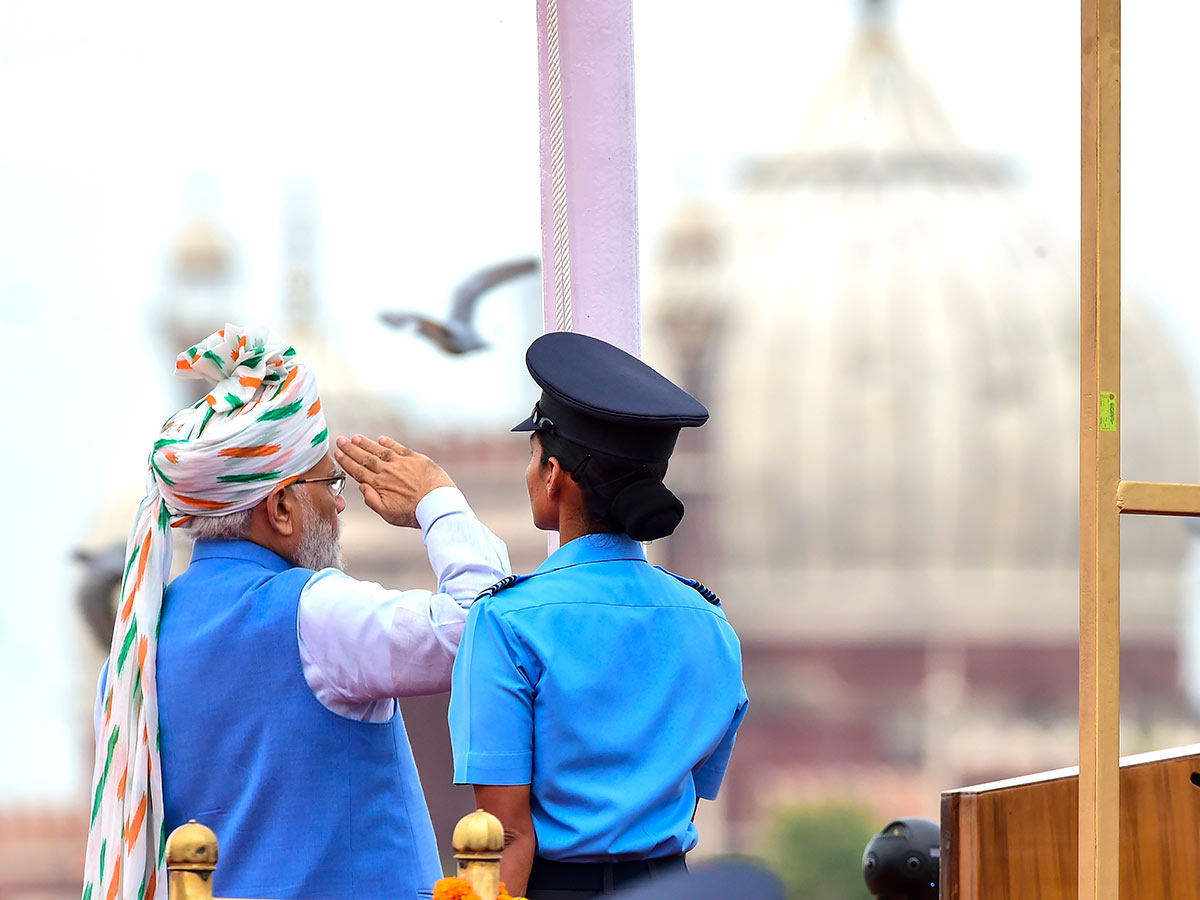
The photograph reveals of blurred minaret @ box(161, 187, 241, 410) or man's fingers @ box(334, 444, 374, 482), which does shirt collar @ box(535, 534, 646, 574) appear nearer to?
man's fingers @ box(334, 444, 374, 482)

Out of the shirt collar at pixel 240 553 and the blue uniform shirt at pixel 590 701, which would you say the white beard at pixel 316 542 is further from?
the blue uniform shirt at pixel 590 701

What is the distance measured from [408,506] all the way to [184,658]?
271 mm

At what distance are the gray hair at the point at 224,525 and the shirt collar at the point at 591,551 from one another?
1.23 feet

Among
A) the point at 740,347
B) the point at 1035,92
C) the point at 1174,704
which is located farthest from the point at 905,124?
the point at 1174,704

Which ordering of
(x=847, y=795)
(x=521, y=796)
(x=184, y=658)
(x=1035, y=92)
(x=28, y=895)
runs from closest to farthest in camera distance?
1. (x=521, y=796)
2. (x=184, y=658)
3. (x=28, y=895)
4. (x=847, y=795)
5. (x=1035, y=92)

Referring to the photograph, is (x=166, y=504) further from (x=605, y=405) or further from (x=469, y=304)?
(x=469, y=304)

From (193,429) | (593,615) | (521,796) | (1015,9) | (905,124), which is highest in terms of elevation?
(1015,9)

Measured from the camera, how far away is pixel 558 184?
73.7 inches

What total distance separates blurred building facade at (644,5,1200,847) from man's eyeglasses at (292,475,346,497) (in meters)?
21.2

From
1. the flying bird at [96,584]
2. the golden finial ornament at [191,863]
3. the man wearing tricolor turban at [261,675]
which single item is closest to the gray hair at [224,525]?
the man wearing tricolor turban at [261,675]

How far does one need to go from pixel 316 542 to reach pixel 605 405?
0.44 metres

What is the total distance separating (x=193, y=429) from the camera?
64.3 inches

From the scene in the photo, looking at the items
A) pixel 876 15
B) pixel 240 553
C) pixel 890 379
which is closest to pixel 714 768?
pixel 240 553

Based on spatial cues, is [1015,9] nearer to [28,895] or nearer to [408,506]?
[28,895]
